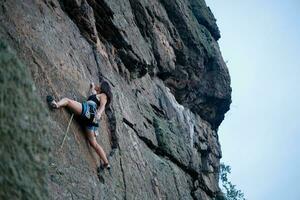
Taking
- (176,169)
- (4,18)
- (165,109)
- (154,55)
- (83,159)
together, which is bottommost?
(83,159)

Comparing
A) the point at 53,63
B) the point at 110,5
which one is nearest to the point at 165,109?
the point at 110,5

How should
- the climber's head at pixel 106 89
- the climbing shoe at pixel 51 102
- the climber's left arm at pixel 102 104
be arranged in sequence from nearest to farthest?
the climbing shoe at pixel 51 102
the climber's left arm at pixel 102 104
the climber's head at pixel 106 89

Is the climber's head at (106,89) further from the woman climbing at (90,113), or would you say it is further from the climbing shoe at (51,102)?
the climbing shoe at (51,102)

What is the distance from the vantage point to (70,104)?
916cm

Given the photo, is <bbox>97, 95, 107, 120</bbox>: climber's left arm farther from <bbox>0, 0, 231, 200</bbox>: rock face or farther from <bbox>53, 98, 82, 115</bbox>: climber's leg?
<bbox>53, 98, 82, 115</bbox>: climber's leg

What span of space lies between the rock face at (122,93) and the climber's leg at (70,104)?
0.61 ft

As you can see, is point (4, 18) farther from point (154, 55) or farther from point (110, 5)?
point (154, 55)

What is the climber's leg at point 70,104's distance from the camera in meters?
8.75

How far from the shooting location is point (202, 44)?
22.4 metres

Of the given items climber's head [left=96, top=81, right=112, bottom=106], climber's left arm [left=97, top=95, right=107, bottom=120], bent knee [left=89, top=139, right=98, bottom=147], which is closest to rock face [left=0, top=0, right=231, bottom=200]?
bent knee [left=89, top=139, right=98, bottom=147]

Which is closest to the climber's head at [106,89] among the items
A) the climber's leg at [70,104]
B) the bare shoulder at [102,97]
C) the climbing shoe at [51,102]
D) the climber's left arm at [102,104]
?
the bare shoulder at [102,97]

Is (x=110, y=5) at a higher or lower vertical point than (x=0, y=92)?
higher

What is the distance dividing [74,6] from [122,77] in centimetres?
368

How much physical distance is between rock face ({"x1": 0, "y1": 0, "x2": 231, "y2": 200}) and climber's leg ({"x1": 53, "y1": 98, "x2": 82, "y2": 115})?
19 centimetres
